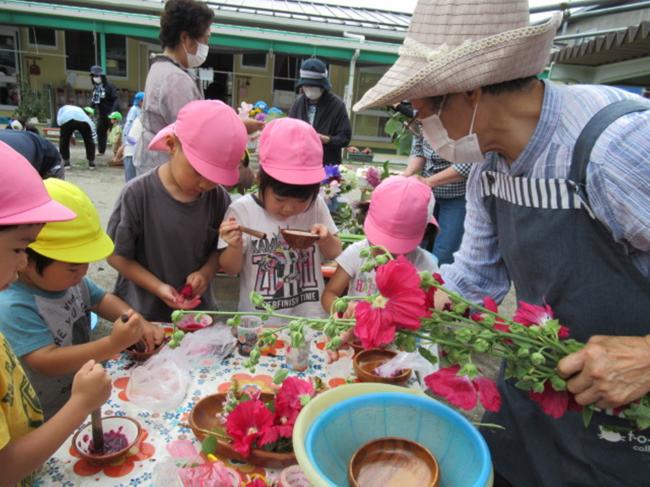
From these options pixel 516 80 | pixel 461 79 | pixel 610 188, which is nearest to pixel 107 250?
pixel 461 79

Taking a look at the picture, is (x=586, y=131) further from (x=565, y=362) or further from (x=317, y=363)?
(x=317, y=363)

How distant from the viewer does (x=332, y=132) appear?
484 centimetres

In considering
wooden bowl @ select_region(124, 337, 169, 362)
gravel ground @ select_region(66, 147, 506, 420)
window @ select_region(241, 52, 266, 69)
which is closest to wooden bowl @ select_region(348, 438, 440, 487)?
wooden bowl @ select_region(124, 337, 169, 362)

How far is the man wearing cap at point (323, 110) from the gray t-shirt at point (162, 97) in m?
2.03

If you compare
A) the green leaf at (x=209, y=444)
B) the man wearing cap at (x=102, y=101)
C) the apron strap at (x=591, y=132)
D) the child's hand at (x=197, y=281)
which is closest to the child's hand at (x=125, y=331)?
the green leaf at (x=209, y=444)

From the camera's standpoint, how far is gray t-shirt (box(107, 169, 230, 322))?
2.04m

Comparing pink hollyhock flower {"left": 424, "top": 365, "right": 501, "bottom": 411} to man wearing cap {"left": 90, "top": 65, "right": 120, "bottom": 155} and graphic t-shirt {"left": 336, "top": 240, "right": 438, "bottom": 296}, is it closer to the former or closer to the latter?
graphic t-shirt {"left": 336, "top": 240, "right": 438, "bottom": 296}

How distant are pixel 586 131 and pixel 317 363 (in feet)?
3.78

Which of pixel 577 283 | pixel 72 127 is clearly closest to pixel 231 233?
pixel 577 283

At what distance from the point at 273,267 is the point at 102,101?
1049 cm

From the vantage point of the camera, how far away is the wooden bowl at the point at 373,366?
1.49 metres

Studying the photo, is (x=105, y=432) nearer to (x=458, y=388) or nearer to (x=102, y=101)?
(x=458, y=388)

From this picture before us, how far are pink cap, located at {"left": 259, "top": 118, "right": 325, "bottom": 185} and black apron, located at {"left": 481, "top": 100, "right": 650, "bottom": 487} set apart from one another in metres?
0.96

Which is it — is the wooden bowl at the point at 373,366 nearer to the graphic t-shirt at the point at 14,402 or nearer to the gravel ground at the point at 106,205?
the graphic t-shirt at the point at 14,402
